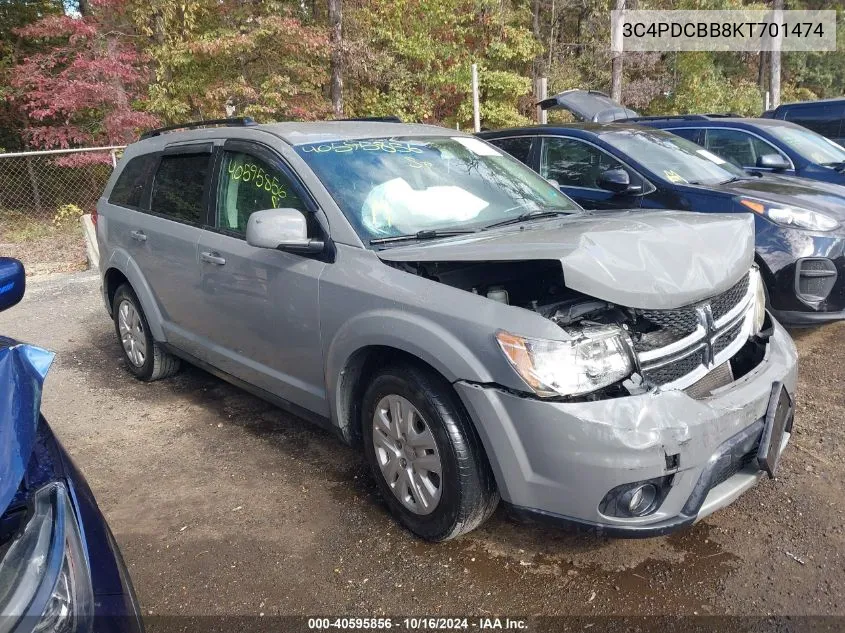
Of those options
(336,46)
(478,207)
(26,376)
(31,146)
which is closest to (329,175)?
(478,207)

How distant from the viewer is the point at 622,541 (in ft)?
9.23

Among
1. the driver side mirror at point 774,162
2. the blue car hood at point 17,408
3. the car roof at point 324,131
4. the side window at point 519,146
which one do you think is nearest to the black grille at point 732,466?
the blue car hood at point 17,408

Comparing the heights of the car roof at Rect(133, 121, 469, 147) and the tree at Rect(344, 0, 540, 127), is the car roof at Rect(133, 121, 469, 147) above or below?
below

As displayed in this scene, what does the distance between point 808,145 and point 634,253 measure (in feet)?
21.2

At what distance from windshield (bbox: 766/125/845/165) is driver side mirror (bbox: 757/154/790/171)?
39 cm

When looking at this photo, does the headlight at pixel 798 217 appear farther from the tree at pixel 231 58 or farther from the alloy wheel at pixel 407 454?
the tree at pixel 231 58

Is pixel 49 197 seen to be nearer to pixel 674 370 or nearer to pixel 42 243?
pixel 42 243

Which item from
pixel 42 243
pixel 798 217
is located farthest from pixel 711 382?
pixel 42 243

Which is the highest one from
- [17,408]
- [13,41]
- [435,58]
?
[13,41]

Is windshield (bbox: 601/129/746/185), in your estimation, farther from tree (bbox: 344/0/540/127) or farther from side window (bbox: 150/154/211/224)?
tree (bbox: 344/0/540/127)

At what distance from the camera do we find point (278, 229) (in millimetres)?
2910

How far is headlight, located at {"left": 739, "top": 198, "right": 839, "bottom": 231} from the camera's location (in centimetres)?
482

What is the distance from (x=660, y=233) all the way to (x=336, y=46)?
43.4ft

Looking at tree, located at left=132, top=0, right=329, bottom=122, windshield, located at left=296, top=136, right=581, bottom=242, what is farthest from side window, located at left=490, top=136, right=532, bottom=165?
tree, located at left=132, top=0, right=329, bottom=122
